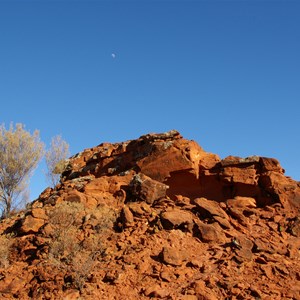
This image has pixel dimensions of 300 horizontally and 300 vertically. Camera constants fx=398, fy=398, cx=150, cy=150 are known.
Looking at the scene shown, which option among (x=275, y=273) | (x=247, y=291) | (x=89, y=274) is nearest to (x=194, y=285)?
(x=247, y=291)

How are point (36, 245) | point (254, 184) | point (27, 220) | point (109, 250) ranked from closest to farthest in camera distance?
1. point (109, 250)
2. point (36, 245)
3. point (27, 220)
4. point (254, 184)

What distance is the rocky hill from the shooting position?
33.2 feet

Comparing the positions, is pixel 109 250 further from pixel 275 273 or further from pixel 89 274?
pixel 275 273

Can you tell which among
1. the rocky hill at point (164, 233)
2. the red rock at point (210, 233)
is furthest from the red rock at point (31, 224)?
the red rock at point (210, 233)

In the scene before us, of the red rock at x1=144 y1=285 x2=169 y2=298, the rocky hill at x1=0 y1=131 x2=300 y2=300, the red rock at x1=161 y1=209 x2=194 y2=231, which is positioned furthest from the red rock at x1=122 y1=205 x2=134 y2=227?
the red rock at x1=144 y1=285 x2=169 y2=298

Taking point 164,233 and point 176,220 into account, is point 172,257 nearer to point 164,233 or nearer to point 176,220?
point 164,233

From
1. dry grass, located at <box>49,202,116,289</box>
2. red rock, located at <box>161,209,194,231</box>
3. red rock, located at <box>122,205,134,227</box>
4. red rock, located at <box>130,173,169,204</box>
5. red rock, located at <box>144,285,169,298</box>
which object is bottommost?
red rock, located at <box>144,285,169,298</box>

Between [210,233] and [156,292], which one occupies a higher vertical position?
[210,233]

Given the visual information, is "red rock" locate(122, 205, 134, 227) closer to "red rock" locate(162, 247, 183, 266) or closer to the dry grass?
the dry grass

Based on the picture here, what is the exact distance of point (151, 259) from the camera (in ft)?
36.0

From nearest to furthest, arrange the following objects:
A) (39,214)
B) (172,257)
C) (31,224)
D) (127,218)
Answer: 1. (172,257)
2. (127,218)
3. (31,224)
4. (39,214)

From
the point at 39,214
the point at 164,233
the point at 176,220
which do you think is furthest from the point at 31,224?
the point at 176,220

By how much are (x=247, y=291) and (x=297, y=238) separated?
346cm

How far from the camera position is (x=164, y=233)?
1197 cm
